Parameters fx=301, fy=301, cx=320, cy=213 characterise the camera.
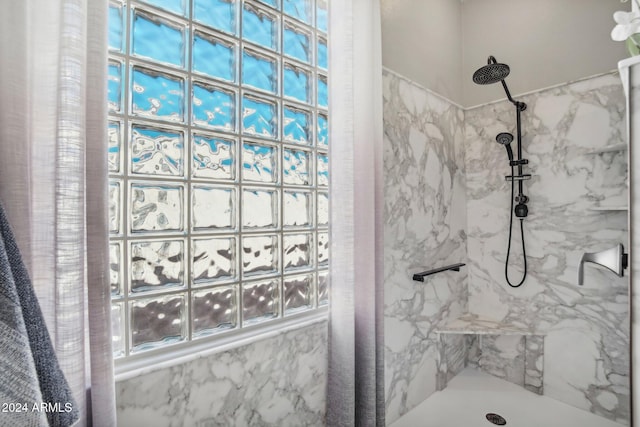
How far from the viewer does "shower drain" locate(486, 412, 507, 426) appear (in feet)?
5.69

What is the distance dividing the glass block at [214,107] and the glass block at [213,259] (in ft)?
1.49

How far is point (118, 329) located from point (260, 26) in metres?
1.32

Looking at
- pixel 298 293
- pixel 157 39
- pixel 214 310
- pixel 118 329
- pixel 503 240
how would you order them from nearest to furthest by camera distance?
pixel 118 329 → pixel 157 39 → pixel 214 310 → pixel 298 293 → pixel 503 240

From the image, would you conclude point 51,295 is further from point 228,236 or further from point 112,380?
point 228,236

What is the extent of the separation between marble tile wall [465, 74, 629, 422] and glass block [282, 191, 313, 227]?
146 centimetres

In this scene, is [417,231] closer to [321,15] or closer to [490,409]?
[490,409]

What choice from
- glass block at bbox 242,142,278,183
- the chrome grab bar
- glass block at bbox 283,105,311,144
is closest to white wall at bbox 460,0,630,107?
the chrome grab bar

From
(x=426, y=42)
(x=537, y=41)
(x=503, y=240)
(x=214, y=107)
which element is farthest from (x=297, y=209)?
(x=537, y=41)

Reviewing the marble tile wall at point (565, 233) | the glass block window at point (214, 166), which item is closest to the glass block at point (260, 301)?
the glass block window at point (214, 166)

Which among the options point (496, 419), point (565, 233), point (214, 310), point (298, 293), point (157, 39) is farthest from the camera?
point (565, 233)

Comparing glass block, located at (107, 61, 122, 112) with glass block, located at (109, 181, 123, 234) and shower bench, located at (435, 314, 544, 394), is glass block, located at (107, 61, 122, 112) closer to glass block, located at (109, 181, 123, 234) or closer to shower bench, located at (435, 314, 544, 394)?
glass block, located at (109, 181, 123, 234)

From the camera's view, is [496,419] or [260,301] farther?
[496,419]

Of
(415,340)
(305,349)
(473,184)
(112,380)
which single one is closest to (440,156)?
(473,184)

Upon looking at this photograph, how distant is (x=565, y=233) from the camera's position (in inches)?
74.8
